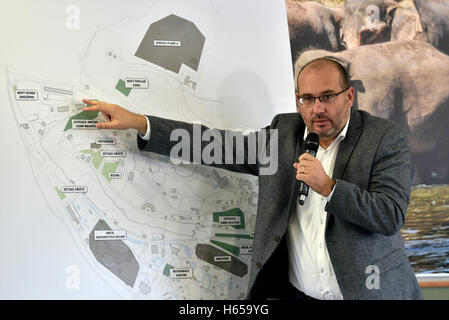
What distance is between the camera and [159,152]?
7.03 ft

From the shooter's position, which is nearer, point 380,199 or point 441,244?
point 380,199

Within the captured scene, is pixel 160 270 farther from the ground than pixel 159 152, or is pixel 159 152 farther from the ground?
pixel 159 152

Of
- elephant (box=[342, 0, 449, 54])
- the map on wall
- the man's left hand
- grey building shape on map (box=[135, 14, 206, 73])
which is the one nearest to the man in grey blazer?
the man's left hand

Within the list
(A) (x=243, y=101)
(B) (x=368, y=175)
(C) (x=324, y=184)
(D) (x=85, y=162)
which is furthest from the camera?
(A) (x=243, y=101)

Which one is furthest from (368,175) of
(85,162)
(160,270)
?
(85,162)

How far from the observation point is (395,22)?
2521 millimetres

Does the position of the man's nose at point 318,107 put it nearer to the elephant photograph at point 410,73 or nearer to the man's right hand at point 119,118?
the elephant photograph at point 410,73

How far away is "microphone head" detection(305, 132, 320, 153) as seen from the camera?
1.91m

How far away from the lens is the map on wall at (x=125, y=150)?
7.04 feet

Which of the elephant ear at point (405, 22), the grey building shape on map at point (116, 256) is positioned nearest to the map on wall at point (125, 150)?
the grey building shape on map at point (116, 256)

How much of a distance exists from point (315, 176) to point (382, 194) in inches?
12.9
